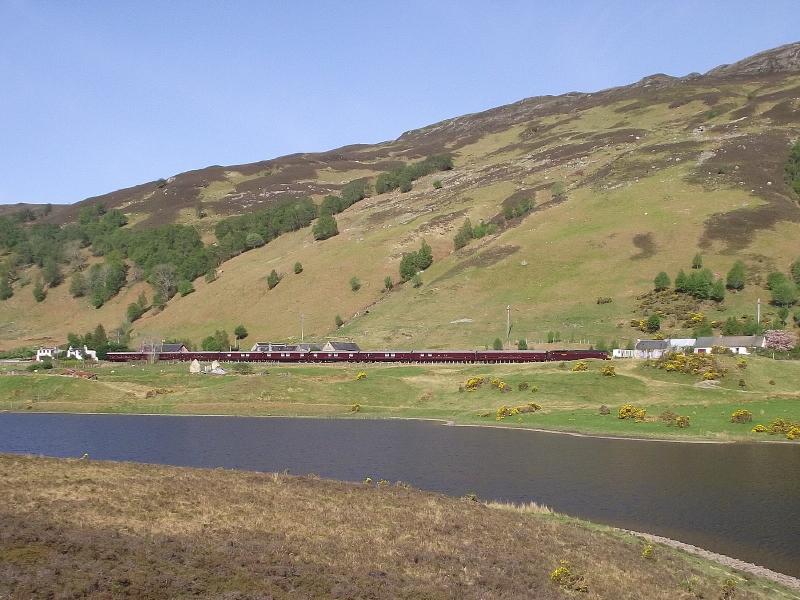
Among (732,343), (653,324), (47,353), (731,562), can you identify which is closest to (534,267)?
(653,324)

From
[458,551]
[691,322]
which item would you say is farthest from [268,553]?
[691,322]

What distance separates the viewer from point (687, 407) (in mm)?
78812

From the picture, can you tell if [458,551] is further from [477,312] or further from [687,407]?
[477,312]

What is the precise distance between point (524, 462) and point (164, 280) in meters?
154

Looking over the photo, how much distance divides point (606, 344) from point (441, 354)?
2603 cm

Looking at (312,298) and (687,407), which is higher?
(312,298)

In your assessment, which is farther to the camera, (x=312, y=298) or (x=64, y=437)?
(x=312, y=298)

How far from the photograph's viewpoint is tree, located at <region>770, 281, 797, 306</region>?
119750 millimetres

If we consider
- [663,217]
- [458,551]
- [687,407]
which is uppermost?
[663,217]

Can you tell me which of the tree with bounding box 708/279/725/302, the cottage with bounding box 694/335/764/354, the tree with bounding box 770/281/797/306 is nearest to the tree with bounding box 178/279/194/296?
the tree with bounding box 708/279/725/302

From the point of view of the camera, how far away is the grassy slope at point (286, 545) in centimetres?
2194

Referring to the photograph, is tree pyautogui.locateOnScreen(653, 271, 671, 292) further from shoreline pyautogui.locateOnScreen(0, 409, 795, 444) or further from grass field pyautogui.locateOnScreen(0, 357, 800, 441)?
shoreline pyautogui.locateOnScreen(0, 409, 795, 444)

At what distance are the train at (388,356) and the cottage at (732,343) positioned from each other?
43.8ft

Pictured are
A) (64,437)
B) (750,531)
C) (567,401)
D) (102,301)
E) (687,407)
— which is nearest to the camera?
(750,531)
